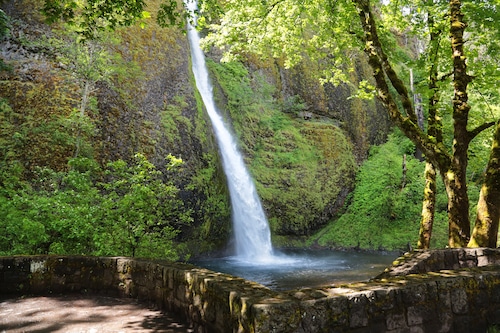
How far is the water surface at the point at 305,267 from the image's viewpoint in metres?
10.7

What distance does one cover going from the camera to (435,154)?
7.39 metres

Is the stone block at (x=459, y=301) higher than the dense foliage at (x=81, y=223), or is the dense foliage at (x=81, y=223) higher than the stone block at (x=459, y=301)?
the dense foliage at (x=81, y=223)

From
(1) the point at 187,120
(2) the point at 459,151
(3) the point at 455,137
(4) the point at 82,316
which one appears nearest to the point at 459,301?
(4) the point at 82,316

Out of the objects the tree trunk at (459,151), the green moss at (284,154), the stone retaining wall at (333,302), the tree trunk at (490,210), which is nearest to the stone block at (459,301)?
the stone retaining wall at (333,302)

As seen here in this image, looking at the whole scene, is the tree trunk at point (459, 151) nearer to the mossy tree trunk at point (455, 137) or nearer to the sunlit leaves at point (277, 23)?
the mossy tree trunk at point (455, 137)

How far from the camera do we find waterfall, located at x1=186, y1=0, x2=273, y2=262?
621 inches

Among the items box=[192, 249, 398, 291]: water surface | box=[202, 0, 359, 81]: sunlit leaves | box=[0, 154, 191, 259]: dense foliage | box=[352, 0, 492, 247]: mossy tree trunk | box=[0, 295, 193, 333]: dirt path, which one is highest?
box=[202, 0, 359, 81]: sunlit leaves

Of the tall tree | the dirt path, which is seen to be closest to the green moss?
the tall tree

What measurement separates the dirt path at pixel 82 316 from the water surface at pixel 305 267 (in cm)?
552

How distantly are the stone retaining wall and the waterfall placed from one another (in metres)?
11.0

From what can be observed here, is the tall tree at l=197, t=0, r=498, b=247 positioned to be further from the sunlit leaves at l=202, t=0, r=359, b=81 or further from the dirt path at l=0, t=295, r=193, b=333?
the dirt path at l=0, t=295, r=193, b=333

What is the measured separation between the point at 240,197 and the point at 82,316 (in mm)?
12308

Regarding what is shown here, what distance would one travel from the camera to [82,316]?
14.2ft

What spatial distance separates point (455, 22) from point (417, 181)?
1521 centimetres
